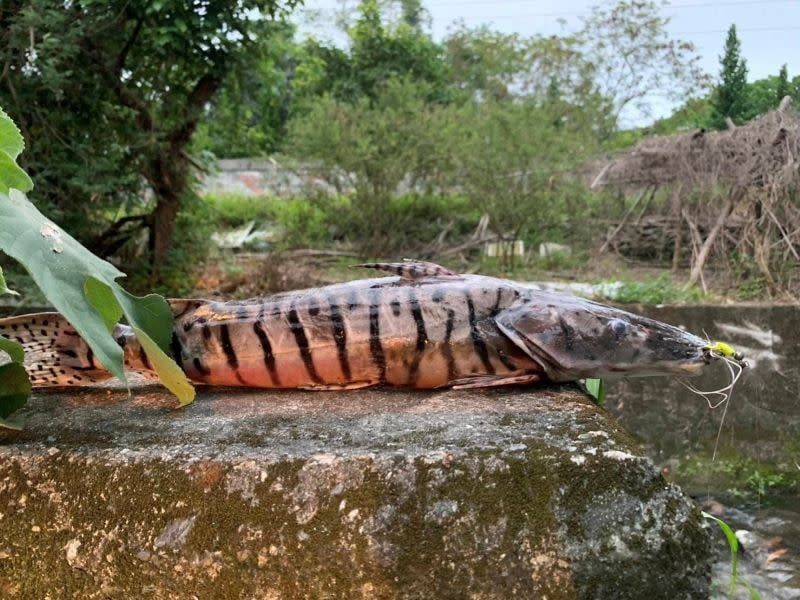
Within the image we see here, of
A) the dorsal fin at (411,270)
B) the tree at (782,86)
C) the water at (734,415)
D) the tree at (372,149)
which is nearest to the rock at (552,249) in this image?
the tree at (372,149)

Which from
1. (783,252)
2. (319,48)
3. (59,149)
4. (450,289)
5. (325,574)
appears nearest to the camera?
(325,574)

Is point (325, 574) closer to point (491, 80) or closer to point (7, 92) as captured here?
point (7, 92)

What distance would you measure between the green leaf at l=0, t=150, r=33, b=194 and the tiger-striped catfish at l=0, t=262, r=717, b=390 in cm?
75

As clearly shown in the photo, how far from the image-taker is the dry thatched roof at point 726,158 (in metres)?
7.67

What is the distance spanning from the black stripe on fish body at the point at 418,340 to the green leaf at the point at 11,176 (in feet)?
2.97

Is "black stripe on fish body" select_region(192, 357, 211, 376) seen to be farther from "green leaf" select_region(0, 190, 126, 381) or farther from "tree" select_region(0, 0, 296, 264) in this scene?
"tree" select_region(0, 0, 296, 264)

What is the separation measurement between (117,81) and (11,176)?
570cm

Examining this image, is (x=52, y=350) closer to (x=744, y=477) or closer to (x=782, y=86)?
(x=744, y=477)

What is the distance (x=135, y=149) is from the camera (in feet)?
21.0

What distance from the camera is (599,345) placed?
1.70 metres

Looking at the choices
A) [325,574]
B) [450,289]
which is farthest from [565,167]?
[325,574]

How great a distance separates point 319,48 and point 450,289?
18197mm

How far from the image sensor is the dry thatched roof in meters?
7.67

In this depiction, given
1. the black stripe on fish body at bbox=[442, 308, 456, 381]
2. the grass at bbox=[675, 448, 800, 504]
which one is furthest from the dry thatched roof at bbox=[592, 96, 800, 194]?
the black stripe on fish body at bbox=[442, 308, 456, 381]
